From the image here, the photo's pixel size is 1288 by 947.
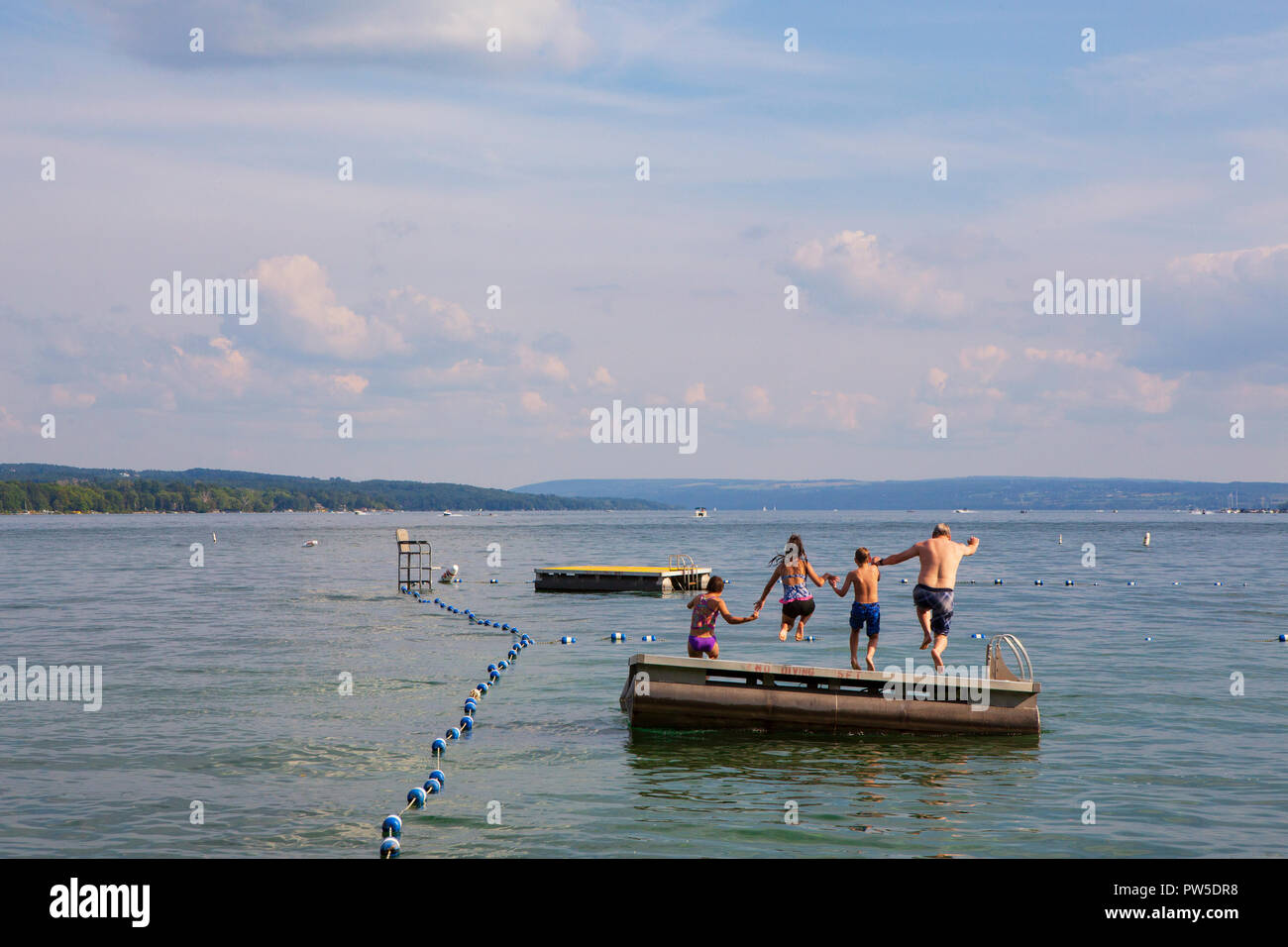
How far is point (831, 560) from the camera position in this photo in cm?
9488

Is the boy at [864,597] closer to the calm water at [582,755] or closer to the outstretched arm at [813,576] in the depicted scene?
the outstretched arm at [813,576]

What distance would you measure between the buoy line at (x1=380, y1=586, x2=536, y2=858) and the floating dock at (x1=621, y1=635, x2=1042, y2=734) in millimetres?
3363

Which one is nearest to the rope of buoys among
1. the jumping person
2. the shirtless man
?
the jumping person

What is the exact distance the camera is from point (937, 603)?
17.2 metres

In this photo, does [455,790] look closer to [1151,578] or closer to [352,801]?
[352,801]

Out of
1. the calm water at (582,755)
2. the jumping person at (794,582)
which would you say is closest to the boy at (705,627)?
the jumping person at (794,582)

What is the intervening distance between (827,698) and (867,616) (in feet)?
5.03

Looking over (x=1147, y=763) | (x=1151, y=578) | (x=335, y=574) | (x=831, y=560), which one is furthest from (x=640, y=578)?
(x=831, y=560)

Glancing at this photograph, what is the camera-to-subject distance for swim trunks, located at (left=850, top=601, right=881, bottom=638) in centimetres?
1845

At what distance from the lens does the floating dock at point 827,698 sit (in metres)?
18.2

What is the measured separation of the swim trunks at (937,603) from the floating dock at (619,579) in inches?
1438

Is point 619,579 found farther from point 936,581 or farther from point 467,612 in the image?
point 936,581

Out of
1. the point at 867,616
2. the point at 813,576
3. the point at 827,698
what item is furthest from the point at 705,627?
the point at 867,616

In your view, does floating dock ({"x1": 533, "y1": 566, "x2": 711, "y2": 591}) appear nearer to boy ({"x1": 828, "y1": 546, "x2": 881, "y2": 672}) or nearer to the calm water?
the calm water
